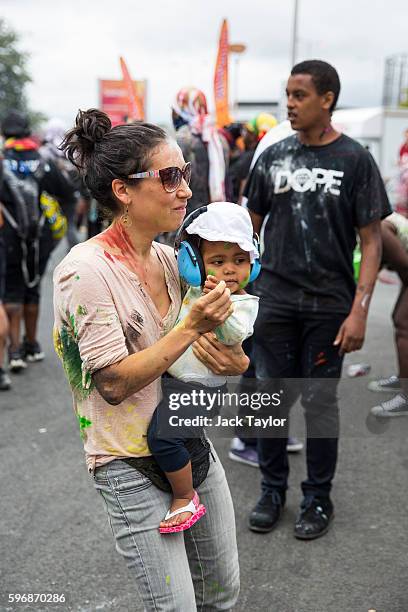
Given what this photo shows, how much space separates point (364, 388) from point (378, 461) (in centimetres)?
45

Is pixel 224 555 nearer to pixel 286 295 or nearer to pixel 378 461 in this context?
pixel 286 295

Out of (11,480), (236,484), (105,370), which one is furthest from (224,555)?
(11,480)

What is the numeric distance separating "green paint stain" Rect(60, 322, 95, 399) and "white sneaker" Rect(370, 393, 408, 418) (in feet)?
5.67

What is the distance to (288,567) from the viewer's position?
3.13 metres

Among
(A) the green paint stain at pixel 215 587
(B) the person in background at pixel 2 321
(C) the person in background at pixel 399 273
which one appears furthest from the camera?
(B) the person in background at pixel 2 321

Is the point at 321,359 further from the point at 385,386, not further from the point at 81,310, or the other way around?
the point at 81,310

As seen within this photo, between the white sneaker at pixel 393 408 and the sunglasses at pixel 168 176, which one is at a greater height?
the sunglasses at pixel 168 176

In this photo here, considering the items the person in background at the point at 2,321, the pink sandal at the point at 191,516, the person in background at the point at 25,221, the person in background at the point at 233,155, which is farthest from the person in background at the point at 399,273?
the person in background at the point at 25,221

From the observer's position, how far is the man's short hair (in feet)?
10.6

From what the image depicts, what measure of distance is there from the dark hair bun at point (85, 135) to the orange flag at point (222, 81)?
2091 mm

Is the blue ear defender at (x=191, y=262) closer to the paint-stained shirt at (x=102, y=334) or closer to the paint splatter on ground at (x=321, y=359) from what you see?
the paint-stained shirt at (x=102, y=334)

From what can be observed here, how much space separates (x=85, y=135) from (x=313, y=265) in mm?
1643

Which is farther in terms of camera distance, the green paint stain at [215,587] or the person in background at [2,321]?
the person in background at [2,321]

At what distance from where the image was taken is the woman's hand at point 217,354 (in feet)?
5.95
